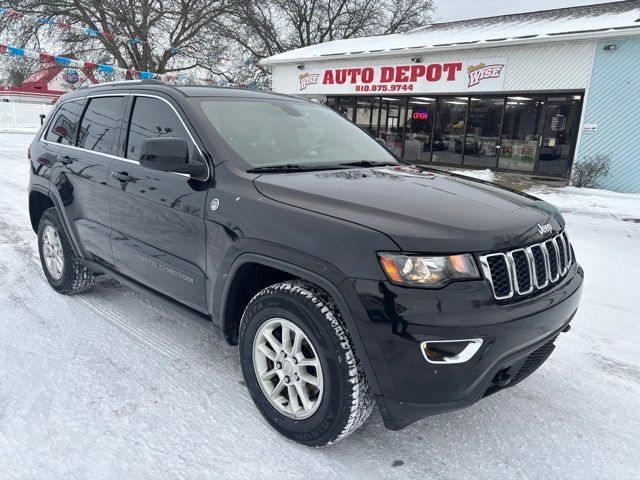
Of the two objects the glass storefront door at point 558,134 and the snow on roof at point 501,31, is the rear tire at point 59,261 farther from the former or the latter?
the glass storefront door at point 558,134

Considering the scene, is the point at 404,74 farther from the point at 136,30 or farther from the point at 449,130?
the point at 136,30

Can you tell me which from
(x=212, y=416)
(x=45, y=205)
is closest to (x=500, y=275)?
(x=212, y=416)

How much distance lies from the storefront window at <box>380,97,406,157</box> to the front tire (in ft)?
53.7

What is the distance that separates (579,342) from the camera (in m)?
3.63

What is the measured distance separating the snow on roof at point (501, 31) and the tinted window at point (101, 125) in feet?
42.4

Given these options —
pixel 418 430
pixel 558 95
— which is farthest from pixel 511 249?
pixel 558 95

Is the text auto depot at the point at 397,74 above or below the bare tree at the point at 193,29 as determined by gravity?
below

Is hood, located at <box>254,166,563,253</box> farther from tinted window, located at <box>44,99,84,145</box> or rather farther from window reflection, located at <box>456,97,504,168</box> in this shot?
window reflection, located at <box>456,97,504,168</box>

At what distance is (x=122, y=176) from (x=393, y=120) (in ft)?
52.9

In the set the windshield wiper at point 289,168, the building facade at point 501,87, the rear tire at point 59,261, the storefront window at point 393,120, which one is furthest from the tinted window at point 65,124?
the storefront window at point 393,120

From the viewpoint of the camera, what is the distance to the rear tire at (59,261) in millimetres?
4184

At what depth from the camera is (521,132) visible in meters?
15.3

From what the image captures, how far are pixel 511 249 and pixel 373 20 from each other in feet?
117

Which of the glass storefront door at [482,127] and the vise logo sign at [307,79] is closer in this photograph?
the glass storefront door at [482,127]
